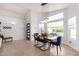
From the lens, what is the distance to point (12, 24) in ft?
10.9

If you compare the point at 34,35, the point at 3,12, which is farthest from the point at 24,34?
the point at 3,12

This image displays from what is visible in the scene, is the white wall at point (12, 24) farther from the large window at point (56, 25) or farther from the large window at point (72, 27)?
the large window at point (72, 27)

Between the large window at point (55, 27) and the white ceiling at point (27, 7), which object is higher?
the white ceiling at point (27, 7)

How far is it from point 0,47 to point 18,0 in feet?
8.09

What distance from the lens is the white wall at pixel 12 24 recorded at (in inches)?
121

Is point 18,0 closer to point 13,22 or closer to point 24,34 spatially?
point 13,22

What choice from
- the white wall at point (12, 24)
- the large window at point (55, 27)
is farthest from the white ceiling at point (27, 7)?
the large window at point (55, 27)

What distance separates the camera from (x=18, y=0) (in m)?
2.02

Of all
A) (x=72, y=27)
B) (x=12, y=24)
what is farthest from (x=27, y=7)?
(x=72, y=27)

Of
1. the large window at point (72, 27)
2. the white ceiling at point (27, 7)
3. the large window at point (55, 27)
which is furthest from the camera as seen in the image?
the large window at point (72, 27)

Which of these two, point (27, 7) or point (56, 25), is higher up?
point (27, 7)

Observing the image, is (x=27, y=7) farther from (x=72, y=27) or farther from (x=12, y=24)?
(x=72, y=27)

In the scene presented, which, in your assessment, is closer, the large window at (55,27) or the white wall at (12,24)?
the large window at (55,27)

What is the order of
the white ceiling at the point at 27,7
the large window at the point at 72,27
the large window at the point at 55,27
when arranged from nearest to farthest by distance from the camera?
1. the white ceiling at the point at 27,7
2. the large window at the point at 55,27
3. the large window at the point at 72,27
